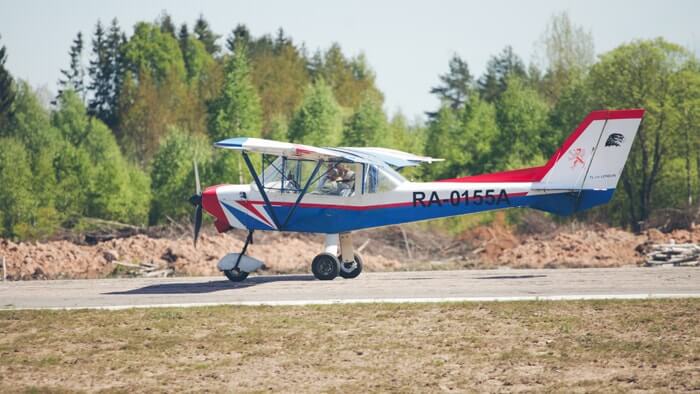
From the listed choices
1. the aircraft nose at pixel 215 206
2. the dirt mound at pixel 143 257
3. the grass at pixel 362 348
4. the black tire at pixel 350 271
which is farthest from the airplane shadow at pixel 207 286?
the grass at pixel 362 348

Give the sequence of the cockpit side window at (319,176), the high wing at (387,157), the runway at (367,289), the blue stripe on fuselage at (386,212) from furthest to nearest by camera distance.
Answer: the high wing at (387,157), the cockpit side window at (319,176), the blue stripe on fuselage at (386,212), the runway at (367,289)

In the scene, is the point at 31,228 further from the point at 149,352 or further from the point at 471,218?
the point at 149,352

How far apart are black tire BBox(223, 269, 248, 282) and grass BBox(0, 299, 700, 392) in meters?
4.64

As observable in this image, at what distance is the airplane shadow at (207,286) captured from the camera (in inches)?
886

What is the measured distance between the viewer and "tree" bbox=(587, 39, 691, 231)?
48.4 meters

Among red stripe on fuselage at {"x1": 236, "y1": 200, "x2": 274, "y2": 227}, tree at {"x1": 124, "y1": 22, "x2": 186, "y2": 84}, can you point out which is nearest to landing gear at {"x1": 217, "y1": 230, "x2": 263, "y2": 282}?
red stripe on fuselage at {"x1": 236, "y1": 200, "x2": 274, "y2": 227}

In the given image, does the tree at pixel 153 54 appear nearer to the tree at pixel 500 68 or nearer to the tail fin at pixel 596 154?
the tree at pixel 500 68

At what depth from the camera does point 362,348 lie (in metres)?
16.4

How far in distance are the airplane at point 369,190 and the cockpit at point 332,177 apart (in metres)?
0.02

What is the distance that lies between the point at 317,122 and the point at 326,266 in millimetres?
40989

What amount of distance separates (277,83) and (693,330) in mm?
85699

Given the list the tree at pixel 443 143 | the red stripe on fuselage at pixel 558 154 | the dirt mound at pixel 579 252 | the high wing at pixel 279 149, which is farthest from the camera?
the tree at pixel 443 143

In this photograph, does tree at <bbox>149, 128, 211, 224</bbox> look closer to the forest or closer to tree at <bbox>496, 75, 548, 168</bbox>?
the forest

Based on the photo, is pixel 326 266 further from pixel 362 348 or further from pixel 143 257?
pixel 143 257
